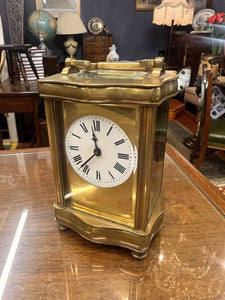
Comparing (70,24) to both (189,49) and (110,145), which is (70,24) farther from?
(110,145)

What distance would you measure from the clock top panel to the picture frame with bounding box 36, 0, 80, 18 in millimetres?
4058

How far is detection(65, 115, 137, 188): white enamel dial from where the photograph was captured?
1.68ft

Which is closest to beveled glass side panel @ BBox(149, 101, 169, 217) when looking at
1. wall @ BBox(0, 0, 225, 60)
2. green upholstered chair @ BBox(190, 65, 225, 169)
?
green upholstered chair @ BBox(190, 65, 225, 169)

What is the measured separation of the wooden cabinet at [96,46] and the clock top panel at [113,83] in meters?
3.61

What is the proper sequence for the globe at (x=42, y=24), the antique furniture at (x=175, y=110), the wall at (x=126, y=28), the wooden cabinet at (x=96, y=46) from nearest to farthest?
the globe at (x=42, y=24)
the antique furniture at (x=175, y=110)
the wooden cabinet at (x=96, y=46)
the wall at (x=126, y=28)

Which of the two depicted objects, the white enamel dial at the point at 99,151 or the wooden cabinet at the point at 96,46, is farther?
the wooden cabinet at the point at 96,46

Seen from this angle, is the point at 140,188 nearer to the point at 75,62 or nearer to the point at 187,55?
the point at 75,62

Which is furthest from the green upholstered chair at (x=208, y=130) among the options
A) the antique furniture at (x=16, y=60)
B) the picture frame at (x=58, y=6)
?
the picture frame at (x=58, y=6)

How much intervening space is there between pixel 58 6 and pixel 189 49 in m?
2.15

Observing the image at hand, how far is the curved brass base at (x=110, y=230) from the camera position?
0.56 m

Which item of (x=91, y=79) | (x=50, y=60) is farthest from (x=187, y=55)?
(x=91, y=79)

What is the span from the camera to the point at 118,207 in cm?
58

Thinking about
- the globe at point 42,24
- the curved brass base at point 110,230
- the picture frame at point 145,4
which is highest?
the picture frame at point 145,4

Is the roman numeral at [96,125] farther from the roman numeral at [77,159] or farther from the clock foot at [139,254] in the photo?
the clock foot at [139,254]
